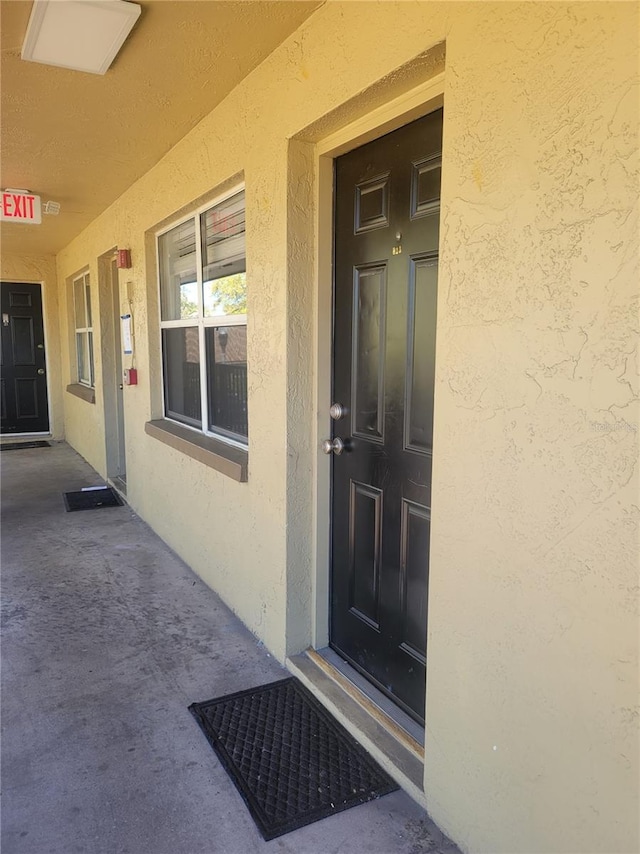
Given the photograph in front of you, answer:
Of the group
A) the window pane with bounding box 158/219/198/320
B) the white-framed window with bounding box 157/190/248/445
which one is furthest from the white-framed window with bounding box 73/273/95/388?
the white-framed window with bounding box 157/190/248/445

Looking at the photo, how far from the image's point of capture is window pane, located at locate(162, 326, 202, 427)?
3785 millimetres

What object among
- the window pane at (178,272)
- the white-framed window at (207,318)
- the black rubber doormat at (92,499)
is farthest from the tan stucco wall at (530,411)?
the black rubber doormat at (92,499)

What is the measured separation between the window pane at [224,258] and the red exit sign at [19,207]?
70.4 inches

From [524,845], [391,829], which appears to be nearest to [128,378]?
[391,829]

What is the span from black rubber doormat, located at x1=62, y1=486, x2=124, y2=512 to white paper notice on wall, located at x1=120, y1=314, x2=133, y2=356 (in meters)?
1.38

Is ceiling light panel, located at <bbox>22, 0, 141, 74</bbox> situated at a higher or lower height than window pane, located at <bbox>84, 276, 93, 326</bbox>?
higher

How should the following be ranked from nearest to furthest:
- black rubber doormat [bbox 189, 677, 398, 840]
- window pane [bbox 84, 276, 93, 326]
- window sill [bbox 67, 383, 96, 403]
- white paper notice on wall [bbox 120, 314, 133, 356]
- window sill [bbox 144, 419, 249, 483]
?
black rubber doormat [bbox 189, 677, 398, 840] < window sill [bbox 144, 419, 249, 483] < white paper notice on wall [bbox 120, 314, 133, 356] < window sill [bbox 67, 383, 96, 403] < window pane [bbox 84, 276, 93, 326]

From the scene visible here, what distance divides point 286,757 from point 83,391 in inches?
222

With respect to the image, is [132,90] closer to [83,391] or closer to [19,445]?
[83,391]

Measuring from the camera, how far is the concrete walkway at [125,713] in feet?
5.71

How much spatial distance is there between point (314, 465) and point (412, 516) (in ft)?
1.89

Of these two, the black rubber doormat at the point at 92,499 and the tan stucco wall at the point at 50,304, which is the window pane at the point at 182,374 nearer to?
the black rubber doormat at the point at 92,499

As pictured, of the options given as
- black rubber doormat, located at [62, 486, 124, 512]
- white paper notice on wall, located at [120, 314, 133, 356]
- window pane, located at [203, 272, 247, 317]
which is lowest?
black rubber doormat, located at [62, 486, 124, 512]

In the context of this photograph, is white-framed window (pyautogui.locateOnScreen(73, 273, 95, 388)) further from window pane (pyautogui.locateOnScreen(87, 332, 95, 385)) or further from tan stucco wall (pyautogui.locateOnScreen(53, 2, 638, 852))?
tan stucco wall (pyautogui.locateOnScreen(53, 2, 638, 852))
